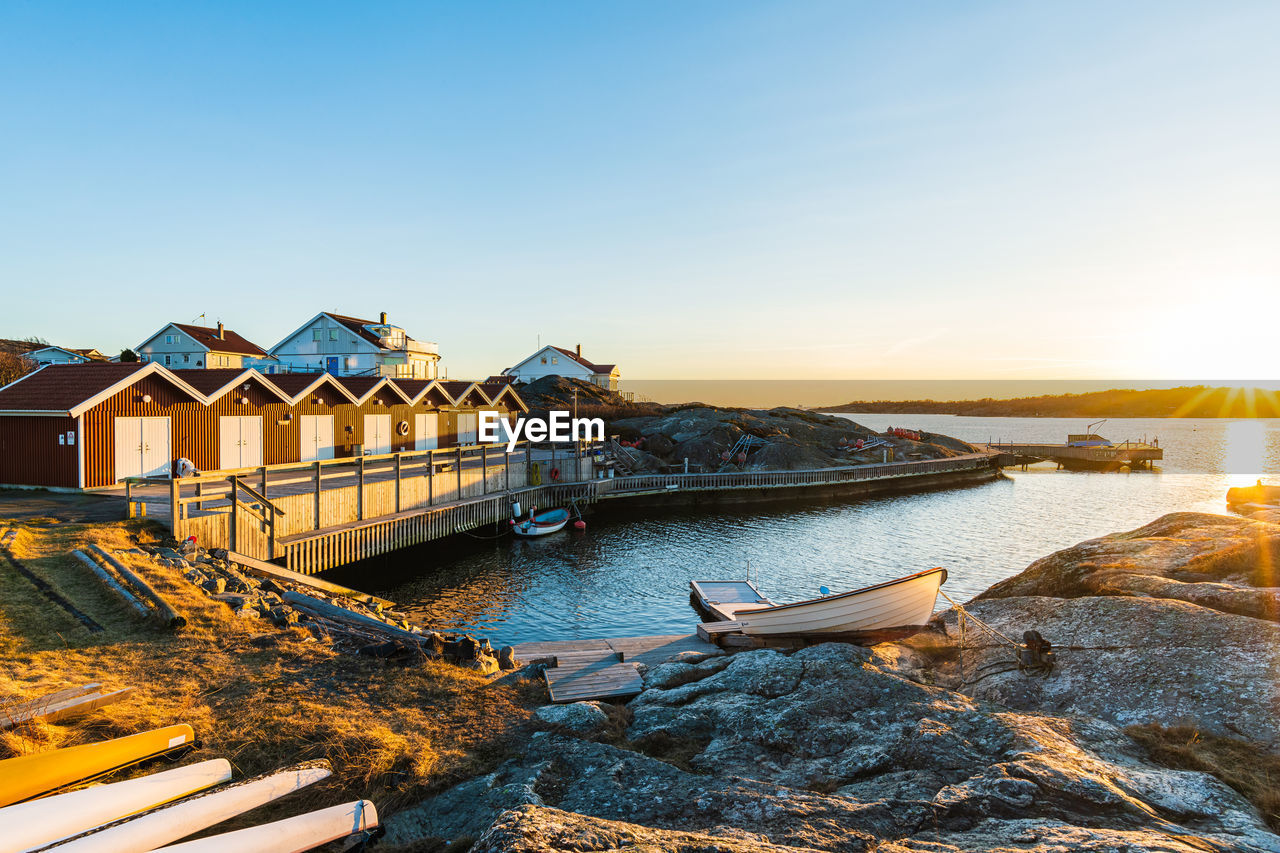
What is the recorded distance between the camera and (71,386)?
23.4 meters

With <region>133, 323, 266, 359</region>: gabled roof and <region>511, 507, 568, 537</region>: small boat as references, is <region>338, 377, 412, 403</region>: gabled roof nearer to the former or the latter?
<region>511, 507, 568, 537</region>: small boat

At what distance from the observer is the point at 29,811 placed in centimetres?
488

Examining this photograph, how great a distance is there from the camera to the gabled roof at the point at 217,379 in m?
27.0

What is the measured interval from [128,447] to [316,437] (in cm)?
935

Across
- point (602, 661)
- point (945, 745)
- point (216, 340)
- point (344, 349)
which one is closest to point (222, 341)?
point (216, 340)

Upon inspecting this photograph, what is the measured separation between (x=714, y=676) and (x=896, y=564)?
21207 millimetres

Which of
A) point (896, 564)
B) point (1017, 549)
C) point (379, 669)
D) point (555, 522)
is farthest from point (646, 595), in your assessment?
point (1017, 549)

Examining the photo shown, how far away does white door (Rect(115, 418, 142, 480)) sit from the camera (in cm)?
2348

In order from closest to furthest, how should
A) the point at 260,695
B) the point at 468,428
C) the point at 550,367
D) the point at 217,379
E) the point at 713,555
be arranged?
the point at 260,695
the point at 217,379
the point at 713,555
the point at 468,428
the point at 550,367

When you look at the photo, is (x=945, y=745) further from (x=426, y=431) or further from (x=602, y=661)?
(x=426, y=431)

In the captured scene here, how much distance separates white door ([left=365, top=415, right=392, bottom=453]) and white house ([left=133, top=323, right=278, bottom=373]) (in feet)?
69.3

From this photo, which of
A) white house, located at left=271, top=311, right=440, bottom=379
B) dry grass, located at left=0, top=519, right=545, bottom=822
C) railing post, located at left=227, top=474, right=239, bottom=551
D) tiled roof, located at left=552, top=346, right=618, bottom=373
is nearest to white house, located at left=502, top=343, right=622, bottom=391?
tiled roof, located at left=552, top=346, right=618, bottom=373

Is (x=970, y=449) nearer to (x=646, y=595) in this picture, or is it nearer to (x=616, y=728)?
(x=646, y=595)

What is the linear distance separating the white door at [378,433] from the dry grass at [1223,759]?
1396 inches
